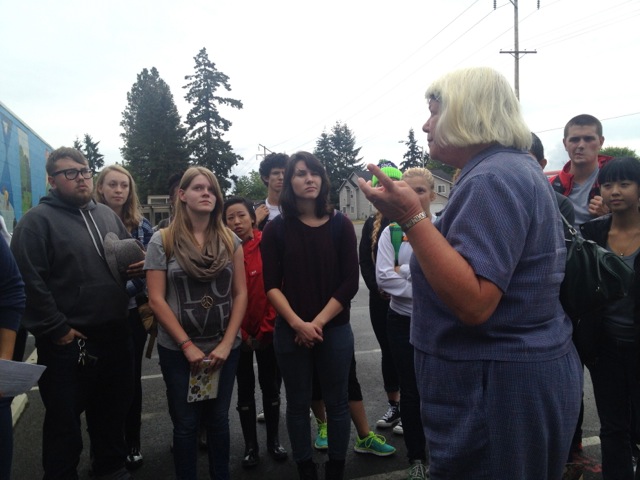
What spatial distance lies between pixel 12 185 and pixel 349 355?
531 cm

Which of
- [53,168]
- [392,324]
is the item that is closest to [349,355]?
[392,324]

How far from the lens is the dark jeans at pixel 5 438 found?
2.13 metres

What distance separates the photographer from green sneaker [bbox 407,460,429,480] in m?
3.01

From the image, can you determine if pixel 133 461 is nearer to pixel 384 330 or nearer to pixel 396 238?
pixel 384 330

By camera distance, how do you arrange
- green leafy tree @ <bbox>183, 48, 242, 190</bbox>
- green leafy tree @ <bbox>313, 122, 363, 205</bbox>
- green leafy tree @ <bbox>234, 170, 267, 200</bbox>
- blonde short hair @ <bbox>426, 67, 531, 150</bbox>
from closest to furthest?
blonde short hair @ <bbox>426, 67, 531, 150</bbox>, green leafy tree @ <bbox>183, 48, 242, 190</bbox>, green leafy tree @ <bbox>234, 170, 267, 200</bbox>, green leafy tree @ <bbox>313, 122, 363, 205</bbox>

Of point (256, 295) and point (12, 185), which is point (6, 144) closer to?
point (12, 185)

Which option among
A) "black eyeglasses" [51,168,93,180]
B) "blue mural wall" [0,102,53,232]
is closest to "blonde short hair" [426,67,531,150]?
"black eyeglasses" [51,168,93,180]

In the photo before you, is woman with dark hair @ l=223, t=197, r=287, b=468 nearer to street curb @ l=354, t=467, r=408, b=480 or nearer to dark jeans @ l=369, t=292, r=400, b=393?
street curb @ l=354, t=467, r=408, b=480

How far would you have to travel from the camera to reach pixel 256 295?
3602 millimetres

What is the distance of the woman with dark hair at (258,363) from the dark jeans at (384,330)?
101 cm

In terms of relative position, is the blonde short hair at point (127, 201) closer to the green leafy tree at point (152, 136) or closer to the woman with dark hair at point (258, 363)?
the woman with dark hair at point (258, 363)

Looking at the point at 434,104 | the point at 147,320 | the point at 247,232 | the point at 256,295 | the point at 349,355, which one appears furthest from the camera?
the point at 247,232

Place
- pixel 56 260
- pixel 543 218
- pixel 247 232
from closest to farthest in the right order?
1. pixel 543 218
2. pixel 56 260
3. pixel 247 232

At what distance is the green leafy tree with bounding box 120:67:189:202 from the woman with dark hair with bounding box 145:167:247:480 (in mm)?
43496
